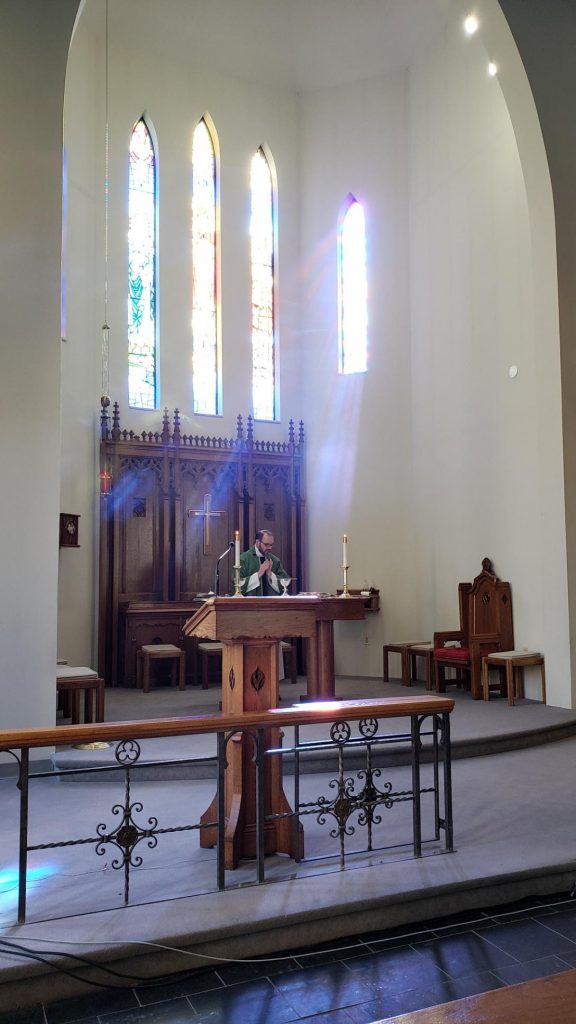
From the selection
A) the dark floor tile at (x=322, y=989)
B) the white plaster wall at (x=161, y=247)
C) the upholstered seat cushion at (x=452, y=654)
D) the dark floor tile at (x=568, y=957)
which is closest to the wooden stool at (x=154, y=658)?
the white plaster wall at (x=161, y=247)

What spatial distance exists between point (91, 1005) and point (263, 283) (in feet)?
32.5

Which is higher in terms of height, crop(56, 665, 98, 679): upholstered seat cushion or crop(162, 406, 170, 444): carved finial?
crop(162, 406, 170, 444): carved finial

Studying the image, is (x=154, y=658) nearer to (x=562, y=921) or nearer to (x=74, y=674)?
(x=74, y=674)

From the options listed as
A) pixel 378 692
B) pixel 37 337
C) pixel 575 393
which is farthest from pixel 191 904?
pixel 575 393

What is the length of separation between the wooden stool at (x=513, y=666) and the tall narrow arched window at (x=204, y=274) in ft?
16.4

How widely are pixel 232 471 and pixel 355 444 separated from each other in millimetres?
1707

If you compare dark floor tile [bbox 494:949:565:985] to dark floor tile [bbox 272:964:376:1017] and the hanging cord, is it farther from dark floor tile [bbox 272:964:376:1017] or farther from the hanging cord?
the hanging cord

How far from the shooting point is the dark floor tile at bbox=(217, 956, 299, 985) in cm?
285

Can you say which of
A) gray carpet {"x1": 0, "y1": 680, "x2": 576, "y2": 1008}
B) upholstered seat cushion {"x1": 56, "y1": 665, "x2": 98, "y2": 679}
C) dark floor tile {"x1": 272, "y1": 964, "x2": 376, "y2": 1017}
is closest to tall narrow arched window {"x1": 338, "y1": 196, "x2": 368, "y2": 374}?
upholstered seat cushion {"x1": 56, "y1": 665, "x2": 98, "y2": 679}

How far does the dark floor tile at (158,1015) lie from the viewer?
2557mm

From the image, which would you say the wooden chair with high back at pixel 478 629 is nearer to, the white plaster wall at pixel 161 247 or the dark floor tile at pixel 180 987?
the white plaster wall at pixel 161 247

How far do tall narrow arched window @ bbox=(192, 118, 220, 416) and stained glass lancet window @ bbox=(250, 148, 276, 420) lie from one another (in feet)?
1.95

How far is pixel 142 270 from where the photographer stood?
33.9 feet

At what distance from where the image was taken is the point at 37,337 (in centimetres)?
568
